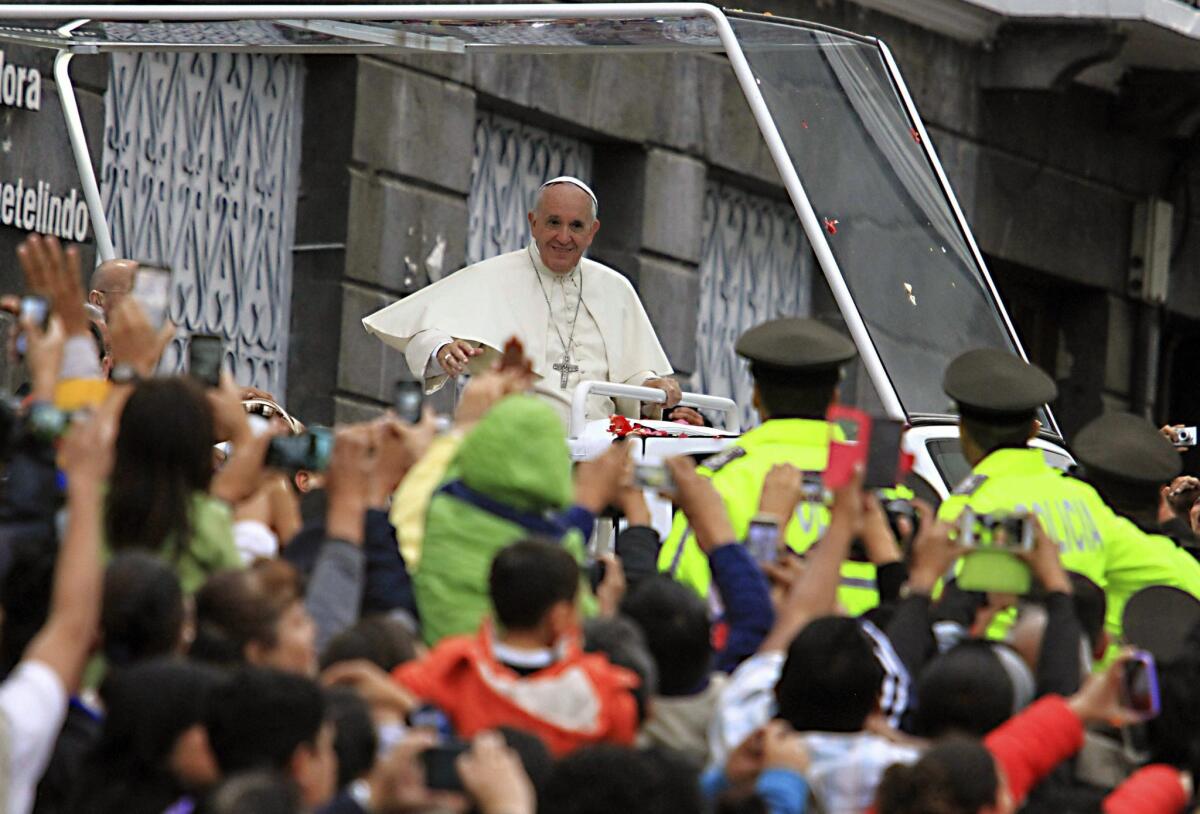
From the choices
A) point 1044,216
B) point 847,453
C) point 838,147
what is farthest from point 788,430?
point 1044,216

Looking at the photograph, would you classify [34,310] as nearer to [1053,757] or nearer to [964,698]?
[964,698]

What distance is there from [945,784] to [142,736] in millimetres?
1250

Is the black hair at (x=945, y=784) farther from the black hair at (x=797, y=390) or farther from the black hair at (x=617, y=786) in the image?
the black hair at (x=797, y=390)

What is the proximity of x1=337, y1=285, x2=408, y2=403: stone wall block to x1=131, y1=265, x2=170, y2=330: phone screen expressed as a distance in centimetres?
702

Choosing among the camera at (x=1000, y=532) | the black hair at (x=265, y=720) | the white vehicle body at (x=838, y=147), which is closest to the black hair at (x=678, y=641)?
the camera at (x=1000, y=532)

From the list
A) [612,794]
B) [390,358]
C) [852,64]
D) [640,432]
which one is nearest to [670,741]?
[612,794]

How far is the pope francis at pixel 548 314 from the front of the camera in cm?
943

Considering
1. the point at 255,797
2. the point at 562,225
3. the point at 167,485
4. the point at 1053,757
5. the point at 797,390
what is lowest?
the point at 1053,757

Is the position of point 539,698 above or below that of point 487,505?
below

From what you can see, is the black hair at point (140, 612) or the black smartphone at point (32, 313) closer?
the black hair at point (140, 612)

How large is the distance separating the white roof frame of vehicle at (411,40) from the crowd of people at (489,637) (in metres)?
2.67

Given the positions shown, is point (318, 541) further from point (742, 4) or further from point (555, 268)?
point (742, 4)

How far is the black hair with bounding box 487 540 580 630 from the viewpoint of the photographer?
15.1 feet

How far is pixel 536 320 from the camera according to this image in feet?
31.8
